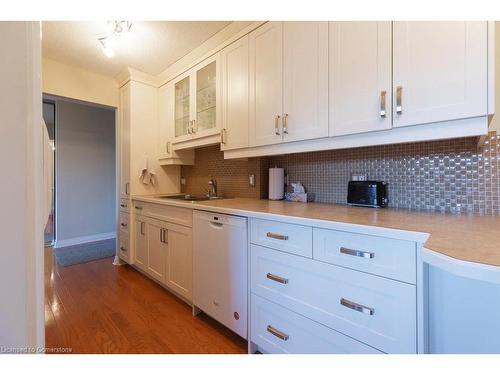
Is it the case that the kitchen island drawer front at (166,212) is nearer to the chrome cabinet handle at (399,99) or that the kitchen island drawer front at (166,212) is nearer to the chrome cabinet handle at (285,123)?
the chrome cabinet handle at (285,123)

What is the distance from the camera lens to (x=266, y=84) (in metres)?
1.71

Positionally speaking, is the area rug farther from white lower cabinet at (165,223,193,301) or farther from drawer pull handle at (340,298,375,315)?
drawer pull handle at (340,298,375,315)

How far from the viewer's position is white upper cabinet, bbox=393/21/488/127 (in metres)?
0.95

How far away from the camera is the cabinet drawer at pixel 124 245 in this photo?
110 inches

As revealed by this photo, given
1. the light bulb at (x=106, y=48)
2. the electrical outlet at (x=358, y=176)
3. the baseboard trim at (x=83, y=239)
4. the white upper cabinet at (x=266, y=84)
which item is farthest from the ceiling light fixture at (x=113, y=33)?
the baseboard trim at (x=83, y=239)

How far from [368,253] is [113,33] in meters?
2.52

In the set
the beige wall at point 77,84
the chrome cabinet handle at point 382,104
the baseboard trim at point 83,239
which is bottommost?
the baseboard trim at point 83,239

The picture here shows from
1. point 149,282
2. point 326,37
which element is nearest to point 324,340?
point 326,37

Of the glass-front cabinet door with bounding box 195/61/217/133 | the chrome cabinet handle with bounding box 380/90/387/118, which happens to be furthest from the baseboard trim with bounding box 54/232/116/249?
the chrome cabinet handle with bounding box 380/90/387/118

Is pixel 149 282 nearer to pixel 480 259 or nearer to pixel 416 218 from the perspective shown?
pixel 416 218

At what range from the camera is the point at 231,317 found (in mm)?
1506

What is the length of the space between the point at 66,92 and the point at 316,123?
108 inches

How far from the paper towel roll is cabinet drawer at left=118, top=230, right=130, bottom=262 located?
74.0 inches

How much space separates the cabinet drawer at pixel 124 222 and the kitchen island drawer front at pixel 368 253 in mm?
2442
